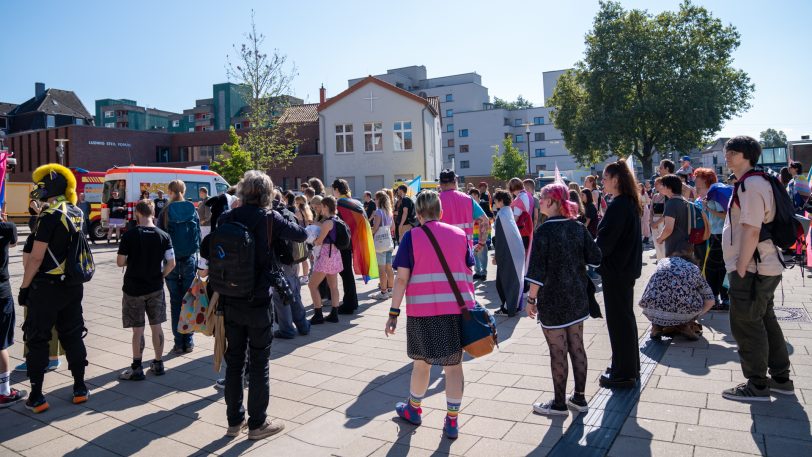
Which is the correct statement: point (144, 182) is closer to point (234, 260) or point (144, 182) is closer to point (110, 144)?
point (234, 260)

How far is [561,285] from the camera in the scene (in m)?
4.35

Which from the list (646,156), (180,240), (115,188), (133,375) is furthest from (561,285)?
(646,156)

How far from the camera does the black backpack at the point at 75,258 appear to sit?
4867mm

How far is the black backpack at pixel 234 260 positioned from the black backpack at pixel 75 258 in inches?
62.1

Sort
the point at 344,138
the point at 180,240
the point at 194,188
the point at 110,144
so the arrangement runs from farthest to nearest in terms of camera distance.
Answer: the point at 110,144 < the point at 344,138 < the point at 194,188 < the point at 180,240

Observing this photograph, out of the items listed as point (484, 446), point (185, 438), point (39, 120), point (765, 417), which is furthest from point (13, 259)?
point (39, 120)

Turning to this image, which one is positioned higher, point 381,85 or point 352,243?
point 381,85

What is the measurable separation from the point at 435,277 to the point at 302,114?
142 ft

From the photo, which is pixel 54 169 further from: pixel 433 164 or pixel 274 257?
pixel 433 164

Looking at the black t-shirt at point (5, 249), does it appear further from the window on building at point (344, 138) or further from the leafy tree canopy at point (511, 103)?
the leafy tree canopy at point (511, 103)

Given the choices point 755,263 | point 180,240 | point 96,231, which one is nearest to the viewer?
point 755,263

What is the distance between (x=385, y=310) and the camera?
8766 mm

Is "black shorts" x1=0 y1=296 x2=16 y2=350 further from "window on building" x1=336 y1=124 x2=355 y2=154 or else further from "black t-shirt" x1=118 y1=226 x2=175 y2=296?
"window on building" x1=336 y1=124 x2=355 y2=154

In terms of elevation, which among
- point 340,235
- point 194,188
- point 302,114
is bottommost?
point 340,235
